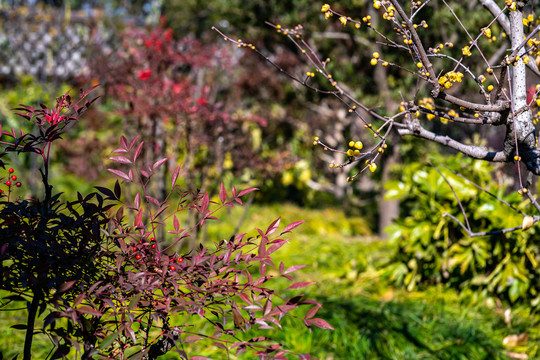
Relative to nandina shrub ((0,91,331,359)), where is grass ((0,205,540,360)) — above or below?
below

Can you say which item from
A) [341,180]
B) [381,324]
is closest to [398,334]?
[381,324]

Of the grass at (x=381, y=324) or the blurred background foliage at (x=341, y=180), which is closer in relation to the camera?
the grass at (x=381, y=324)

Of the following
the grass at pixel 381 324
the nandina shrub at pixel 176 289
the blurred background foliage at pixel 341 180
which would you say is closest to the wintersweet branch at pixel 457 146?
the blurred background foliage at pixel 341 180

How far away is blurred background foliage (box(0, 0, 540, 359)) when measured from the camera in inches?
125

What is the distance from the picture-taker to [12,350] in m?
2.76

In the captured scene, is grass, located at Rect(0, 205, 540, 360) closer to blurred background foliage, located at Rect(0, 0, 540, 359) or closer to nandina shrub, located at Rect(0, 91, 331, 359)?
blurred background foliage, located at Rect(0, 0, 540, 359)

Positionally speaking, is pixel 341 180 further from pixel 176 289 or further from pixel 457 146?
pixel 176 289

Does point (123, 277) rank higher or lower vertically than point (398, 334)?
higher

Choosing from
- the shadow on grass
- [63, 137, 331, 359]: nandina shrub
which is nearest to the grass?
the shadow on grass

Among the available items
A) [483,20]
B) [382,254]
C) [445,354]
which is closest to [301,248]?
[382,254]

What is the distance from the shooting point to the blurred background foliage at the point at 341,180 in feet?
10.5

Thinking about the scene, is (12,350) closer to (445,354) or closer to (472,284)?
(445,354)

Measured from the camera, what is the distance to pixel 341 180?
31.6 ft

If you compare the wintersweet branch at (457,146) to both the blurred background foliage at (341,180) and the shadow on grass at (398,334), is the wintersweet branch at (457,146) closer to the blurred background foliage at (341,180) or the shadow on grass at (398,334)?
the blurred background foliage at (341,180)
